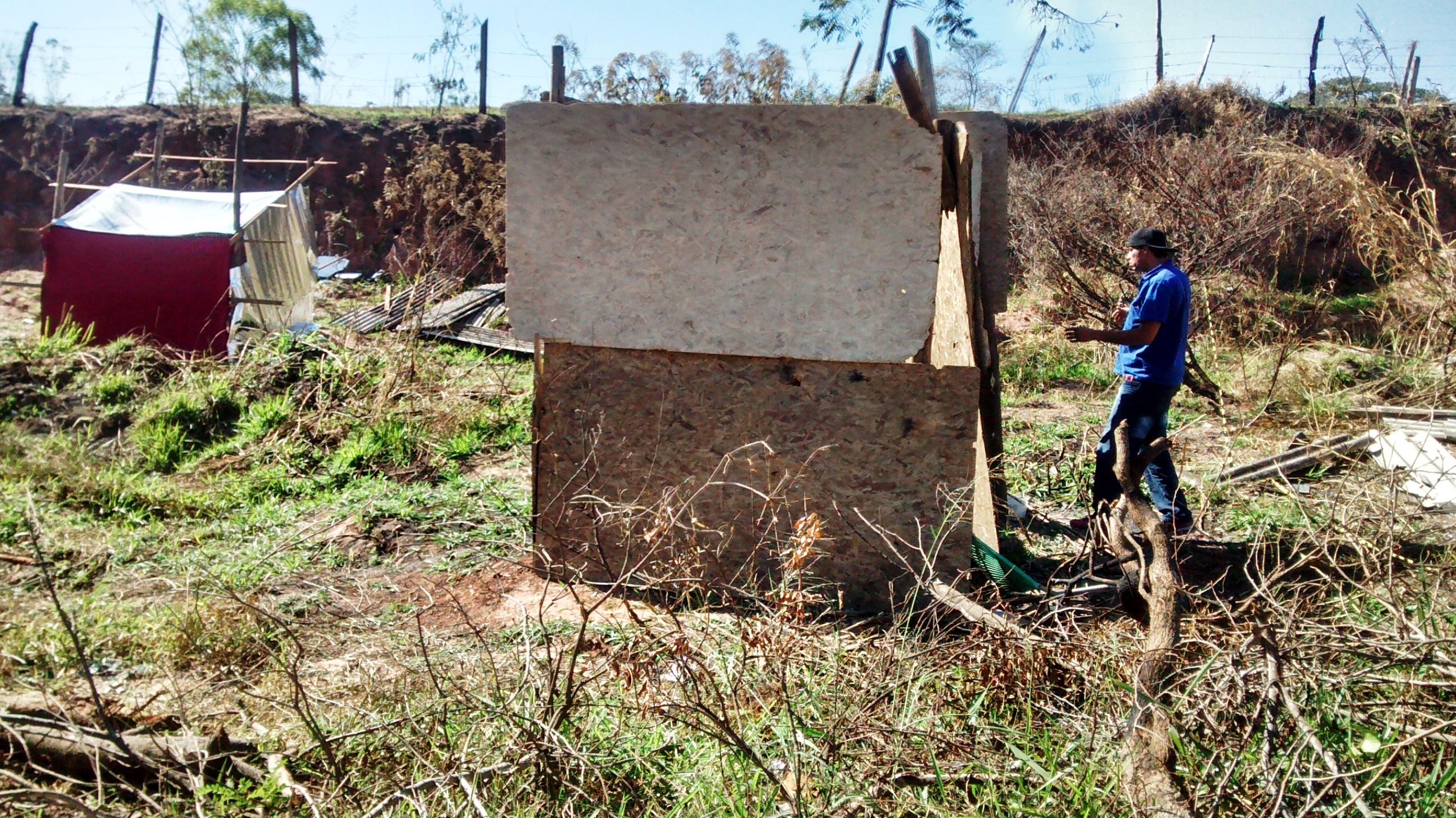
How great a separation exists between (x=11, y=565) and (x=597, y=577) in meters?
3.36

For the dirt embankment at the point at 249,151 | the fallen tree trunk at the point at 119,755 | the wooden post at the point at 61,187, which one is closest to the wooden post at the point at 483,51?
the dirt embankment at the point at 249,151

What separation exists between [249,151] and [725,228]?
61.2ft

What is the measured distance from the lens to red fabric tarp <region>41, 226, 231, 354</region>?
35.6 feet

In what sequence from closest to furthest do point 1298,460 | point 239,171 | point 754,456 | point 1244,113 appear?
point 754,456 < point 1298,460 < point 239,171 < point 1244,113

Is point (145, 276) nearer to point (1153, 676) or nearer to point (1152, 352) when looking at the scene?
point (1152, 352)

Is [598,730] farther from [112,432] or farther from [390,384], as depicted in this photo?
[112,432]

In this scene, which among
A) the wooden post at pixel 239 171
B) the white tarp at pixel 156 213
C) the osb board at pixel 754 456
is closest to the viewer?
the osb board at pixel 754 456

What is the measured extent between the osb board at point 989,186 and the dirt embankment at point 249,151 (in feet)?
52.7

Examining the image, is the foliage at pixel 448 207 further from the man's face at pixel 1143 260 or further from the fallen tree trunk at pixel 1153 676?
the fallen tree trunk at pixel 1153 676

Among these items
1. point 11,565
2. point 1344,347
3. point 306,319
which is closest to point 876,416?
point 11,565

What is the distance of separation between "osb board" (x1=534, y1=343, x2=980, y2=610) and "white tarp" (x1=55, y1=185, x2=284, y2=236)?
831 centimetres

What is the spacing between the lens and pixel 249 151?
64.3ft

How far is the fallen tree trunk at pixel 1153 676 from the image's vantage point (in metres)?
2.25

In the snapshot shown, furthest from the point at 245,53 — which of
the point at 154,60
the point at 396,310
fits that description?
the point at 396,310
